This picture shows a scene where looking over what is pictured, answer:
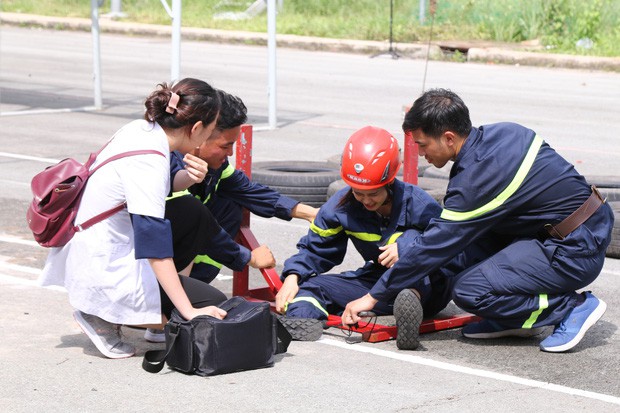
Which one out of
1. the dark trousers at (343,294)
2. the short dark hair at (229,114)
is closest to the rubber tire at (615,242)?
the dark trousers at (343,294)

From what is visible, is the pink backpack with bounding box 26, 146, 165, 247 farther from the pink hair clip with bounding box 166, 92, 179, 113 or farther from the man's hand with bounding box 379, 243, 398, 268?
the man's hand with bounding box 379, 243, 398, 268

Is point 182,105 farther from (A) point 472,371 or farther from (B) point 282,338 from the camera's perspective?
(A) point 472,371

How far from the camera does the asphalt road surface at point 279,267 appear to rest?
4691 mm

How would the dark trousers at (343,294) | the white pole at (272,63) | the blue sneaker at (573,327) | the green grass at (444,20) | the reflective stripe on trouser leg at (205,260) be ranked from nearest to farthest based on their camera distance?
the blue sneaker at (573,327), the dark trousers at (343,294), the reflective stripe on trouser leg at (205,260), the white pole at (272,63), the green grass at (444,20)

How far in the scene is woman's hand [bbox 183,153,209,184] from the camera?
5332 mm

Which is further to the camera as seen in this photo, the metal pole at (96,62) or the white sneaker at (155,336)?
the metal pole at (96,62)

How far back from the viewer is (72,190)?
16.3 feet

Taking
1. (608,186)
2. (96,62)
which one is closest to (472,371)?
(608,186)

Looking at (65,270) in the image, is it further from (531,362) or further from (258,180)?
(258,180)

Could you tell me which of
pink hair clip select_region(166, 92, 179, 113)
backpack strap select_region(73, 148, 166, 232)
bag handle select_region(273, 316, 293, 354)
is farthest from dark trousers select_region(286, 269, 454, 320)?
pink hair clip select_region(166, 92, 179, 113)

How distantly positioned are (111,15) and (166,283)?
85.7ft

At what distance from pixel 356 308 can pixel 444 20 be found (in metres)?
21.0

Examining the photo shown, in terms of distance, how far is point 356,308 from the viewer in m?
5.49

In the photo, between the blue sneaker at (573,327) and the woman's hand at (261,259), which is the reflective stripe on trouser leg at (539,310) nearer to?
the blue sneaker at (573,327)
